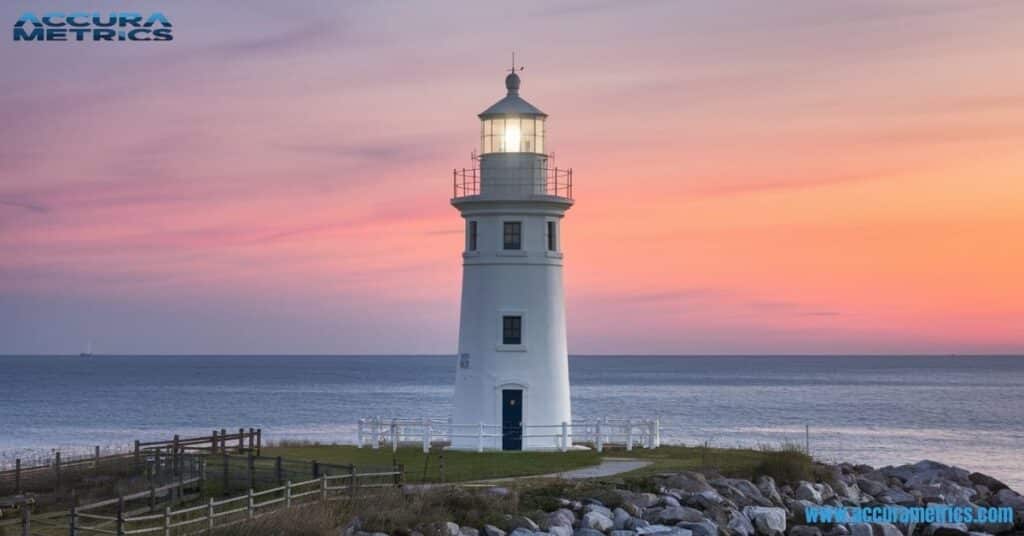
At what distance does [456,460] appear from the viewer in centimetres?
3450

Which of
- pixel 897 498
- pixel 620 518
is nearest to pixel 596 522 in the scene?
pixel 620 518

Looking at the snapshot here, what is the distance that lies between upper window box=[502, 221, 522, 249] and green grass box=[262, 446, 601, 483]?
19.2 ft

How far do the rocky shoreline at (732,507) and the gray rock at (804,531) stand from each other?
22 millimetres

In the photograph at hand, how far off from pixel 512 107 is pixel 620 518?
48.6 feet

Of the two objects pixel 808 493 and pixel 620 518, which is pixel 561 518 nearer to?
pixel 620 518

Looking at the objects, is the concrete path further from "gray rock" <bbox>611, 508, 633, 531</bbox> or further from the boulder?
the boulder

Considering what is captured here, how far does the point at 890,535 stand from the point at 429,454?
1268 cm

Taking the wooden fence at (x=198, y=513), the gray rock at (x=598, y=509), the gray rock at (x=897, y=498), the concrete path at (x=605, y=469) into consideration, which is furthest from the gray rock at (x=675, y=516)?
the gray rock at (x=897, y=498)

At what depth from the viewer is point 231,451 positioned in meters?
38.1

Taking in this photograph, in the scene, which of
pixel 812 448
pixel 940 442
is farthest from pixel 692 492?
pixel 940 442

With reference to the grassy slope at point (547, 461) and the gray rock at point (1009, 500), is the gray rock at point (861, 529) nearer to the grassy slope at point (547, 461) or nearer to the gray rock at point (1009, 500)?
the grassy slope at point (547, 461)

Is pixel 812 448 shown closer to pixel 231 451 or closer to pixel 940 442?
pixel 940 442

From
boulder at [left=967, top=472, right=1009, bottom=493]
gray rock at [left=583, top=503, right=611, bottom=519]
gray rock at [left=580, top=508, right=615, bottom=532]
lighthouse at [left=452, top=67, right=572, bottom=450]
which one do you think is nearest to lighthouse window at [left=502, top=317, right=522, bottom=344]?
lighthouse at [left=452, top=67, right=572, bottom=450]

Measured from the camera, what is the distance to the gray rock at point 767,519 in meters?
28.5
